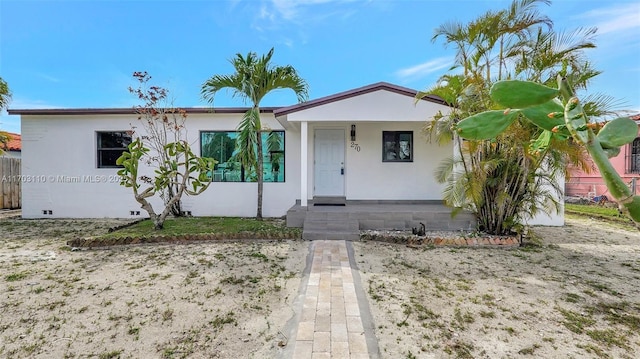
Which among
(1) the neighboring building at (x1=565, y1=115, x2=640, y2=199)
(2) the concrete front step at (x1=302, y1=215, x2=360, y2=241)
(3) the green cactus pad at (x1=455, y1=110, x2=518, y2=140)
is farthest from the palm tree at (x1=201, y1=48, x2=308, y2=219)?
(1) the neighboring building at (x1=565, y1=115, x2=640, y2=199)

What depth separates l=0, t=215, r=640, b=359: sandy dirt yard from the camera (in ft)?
8.81


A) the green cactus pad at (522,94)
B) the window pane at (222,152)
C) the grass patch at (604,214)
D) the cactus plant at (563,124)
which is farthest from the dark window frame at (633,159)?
the green cactus pad at (522,94)

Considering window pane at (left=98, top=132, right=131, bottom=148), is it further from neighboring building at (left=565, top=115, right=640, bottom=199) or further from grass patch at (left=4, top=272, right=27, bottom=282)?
neighboring building at (left=565, top=115, right=640, bottom=199)

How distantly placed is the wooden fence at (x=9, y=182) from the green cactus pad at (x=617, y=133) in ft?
54.9

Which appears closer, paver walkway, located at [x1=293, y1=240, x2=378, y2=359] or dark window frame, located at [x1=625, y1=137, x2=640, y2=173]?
paver walkway, located at [x1=293, y1=240, x2=378, y2=359]

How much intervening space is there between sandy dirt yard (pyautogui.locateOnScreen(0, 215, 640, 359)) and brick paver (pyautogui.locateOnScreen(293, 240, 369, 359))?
21 centimetres

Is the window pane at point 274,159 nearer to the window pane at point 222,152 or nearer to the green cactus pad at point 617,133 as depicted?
the window pane at point 222,152

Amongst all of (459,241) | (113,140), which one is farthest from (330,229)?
(113,140)

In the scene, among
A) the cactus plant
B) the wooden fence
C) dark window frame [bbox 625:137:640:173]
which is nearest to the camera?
the cactus plant

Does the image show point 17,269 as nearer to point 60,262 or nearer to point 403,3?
point 60,262

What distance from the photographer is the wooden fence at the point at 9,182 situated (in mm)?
11461

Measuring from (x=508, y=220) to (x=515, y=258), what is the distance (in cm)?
143

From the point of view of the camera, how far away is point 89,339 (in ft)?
9.15

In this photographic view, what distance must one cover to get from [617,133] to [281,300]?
341 centimetres
